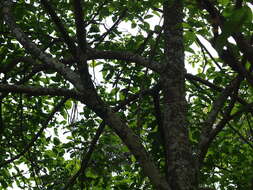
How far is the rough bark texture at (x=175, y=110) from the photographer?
298cm

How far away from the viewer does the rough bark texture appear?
117 inches

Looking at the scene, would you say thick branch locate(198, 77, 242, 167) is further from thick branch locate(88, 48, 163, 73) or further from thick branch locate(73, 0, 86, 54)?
thick branch locate(73, 0, 86, 54)

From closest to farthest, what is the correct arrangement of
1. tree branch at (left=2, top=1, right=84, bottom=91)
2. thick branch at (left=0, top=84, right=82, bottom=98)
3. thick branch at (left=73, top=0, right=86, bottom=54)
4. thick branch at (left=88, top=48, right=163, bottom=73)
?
thick branch at (left=73, top=0, right=86, bottom=54) < thick branch at (left=0, top=84, right=82, bottom=98) < tree branch at (left=2, top=1, right=84, bottom=91) < thick branch at (left=88, top=48, right=163, bottom=73)

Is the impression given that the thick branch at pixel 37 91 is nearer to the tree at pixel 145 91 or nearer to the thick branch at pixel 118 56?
the tree at pixel 145 91

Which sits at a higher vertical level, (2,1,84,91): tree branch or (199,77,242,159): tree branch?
(2,1,84,91): tree branch

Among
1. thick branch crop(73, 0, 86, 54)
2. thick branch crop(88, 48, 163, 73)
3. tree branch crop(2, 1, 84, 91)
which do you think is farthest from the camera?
thick branch crop(88, 48, 163, 73)

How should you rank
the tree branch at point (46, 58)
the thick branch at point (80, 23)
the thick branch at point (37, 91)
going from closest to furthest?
the thick branch at point (80, 23) → the thick branch at point (37, 91) → the tree branch at point (46, 58)

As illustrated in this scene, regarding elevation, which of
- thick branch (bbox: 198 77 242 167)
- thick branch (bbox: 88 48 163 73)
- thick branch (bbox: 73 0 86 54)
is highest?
thick branch (bbox: 88 48 163 73)

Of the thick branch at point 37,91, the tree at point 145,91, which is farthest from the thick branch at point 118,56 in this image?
the thick branch at point 37,91

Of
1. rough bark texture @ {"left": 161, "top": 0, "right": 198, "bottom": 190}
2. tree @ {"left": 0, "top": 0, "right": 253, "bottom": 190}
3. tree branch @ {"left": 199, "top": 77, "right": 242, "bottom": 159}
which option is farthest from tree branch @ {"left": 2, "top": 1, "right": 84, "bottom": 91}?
tree branch @ {"left": 199, "top": 77, "right": 242, "bottom": 159}

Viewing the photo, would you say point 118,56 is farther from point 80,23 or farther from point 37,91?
point 80,23

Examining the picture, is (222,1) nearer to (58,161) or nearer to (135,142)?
(135,142)

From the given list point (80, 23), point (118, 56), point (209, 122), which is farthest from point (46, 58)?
point (209, 122)

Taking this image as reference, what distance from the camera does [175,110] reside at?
338 cm
